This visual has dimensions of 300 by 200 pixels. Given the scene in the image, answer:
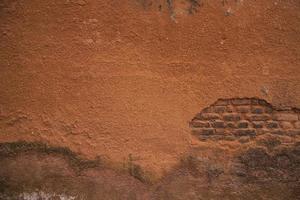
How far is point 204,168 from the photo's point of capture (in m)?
2.93

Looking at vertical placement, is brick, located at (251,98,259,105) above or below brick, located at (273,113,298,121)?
above

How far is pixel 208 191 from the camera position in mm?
2951

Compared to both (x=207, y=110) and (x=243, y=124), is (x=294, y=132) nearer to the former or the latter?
(x=243, y=124)

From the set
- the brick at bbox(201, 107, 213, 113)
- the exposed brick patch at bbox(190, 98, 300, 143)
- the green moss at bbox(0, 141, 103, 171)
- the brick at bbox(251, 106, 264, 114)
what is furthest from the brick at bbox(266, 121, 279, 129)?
the green moss at bbox(0, 141, 103, 171)

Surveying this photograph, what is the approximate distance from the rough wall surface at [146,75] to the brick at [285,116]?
0.08ft

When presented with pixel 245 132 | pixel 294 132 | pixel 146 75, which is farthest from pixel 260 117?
pixel 146 75

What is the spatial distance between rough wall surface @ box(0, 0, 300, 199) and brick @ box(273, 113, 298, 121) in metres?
0.02

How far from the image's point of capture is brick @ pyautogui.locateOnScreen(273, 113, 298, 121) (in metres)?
2.88

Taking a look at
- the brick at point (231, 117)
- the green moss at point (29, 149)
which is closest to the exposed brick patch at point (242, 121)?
the brick at point (231, 117)

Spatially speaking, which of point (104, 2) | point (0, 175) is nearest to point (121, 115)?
point (104, 2)

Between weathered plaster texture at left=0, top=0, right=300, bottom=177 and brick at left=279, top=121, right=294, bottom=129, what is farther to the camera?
brick at left=279, top=121, right=294, bottom=129

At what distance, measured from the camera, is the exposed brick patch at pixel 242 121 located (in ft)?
9.40

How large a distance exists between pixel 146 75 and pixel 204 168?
2.81ft

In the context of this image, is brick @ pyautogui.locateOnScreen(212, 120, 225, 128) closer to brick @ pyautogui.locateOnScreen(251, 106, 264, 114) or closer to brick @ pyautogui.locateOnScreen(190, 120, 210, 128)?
brick @ pyautogui.locateOnScreen(190, 120, 210, 128)
